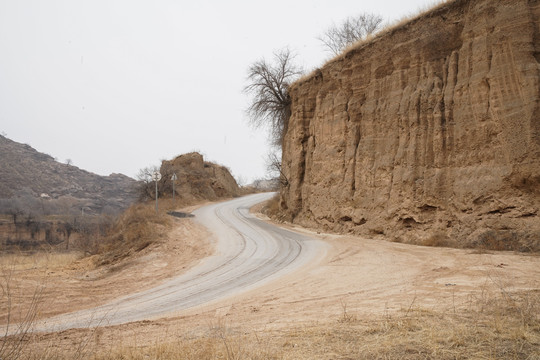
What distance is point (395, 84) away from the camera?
1953 cm

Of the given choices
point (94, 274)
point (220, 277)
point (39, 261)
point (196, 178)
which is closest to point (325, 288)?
point (220, 277)

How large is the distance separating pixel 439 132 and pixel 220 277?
11.2m

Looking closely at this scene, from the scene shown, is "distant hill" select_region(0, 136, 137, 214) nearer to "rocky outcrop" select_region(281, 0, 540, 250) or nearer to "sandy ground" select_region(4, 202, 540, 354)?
"rocky outcrop" select_region(281, 0, 540, 250)

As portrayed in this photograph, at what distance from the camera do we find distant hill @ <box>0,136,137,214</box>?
223 ft

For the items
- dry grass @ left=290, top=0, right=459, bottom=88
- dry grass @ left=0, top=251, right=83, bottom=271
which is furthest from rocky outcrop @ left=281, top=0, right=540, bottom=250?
dry grass @ left=0, top=251, right=83, bottom=271

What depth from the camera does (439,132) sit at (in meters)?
16.7

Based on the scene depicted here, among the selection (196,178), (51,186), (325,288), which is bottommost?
(325,288)

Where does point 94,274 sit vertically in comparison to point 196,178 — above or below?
below

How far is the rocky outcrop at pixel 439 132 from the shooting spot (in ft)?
45.4

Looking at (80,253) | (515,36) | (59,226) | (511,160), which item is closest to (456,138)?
(511,160)

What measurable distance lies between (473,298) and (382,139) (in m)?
13.6

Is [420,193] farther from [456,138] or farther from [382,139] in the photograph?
[382,139]

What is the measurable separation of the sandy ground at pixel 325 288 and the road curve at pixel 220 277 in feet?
2.27

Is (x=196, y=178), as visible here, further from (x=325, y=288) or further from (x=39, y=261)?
(x=325, y=288)
